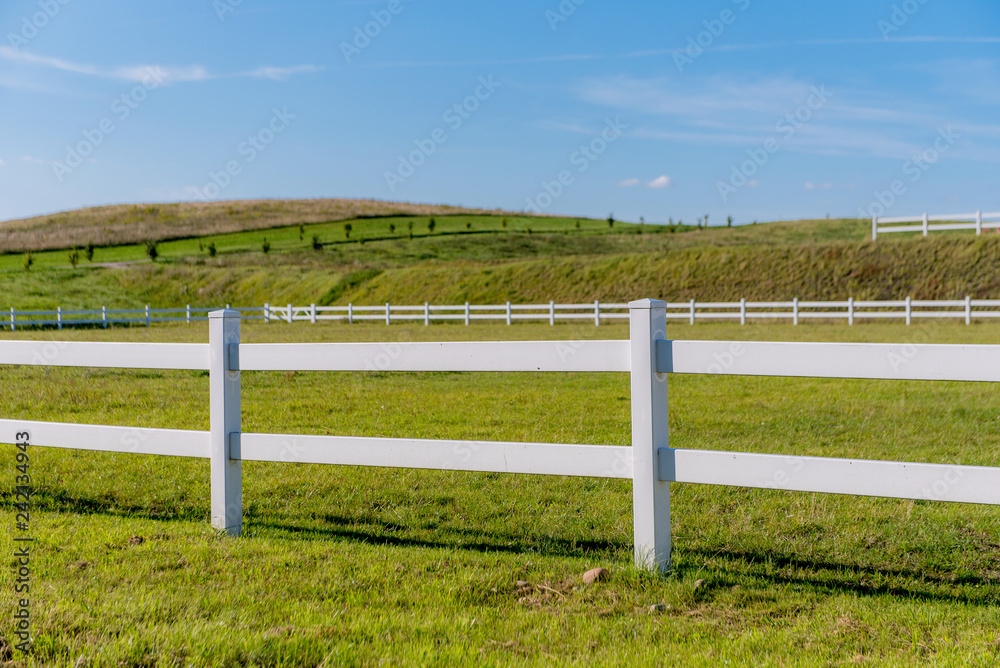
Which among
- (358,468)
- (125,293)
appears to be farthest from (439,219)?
(358,468)

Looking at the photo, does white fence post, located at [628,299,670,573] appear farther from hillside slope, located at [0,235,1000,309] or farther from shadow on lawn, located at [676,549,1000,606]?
hillside slope, located at [0,235,1000,309]

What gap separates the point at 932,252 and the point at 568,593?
1624 inches

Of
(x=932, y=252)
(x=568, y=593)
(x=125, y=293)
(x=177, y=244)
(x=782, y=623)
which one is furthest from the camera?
(x=177, y=244)

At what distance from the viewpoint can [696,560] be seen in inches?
185

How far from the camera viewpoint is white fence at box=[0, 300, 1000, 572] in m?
3.86

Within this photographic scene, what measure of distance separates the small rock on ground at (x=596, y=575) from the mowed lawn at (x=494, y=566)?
51 millimetres

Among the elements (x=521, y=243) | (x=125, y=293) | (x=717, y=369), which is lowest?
(x=717, y=369)

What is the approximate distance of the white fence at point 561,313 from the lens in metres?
31.1

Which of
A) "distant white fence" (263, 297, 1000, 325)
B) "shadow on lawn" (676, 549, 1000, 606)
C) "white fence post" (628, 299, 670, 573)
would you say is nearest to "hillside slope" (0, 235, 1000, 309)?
"distant white fence" (263, 297, 1000, 325)

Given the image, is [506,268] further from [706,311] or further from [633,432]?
[633,432]

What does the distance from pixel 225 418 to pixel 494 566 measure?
6.65ft

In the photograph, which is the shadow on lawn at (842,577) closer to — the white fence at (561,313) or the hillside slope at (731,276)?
the white fence at (561,313)

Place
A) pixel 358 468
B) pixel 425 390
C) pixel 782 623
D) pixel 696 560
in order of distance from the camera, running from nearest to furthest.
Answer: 1. pixel 782 623
2. pixel 696 560
3. pixel 358 468
4. pixel 425 390

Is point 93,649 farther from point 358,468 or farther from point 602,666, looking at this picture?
point 358,468
